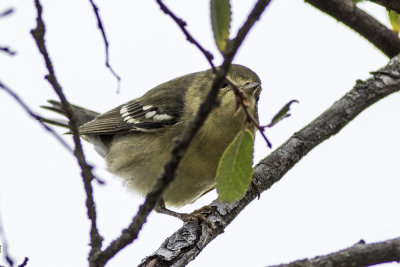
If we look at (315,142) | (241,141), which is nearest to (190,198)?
(315,142)

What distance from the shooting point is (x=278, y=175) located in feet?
13.9

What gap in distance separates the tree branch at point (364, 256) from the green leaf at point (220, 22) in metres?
1.06

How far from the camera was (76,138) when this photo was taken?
86.6 inches

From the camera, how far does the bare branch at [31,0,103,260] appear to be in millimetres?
2133

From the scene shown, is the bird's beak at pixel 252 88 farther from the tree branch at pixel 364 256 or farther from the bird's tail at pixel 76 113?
the bird's tail at pixel 76 113

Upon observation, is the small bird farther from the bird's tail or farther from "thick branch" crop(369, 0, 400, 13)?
"thick branch" crop(369, 0, 400, 13)

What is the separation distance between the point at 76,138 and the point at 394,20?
3.13 metres

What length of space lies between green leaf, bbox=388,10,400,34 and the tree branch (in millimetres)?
2437

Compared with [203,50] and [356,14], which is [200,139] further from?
[203,50]

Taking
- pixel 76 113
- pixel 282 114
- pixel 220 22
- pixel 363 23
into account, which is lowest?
pixel 282 114

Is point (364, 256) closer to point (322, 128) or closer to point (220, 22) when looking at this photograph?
point (220, 22)

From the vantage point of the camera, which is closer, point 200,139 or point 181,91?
point 200,139

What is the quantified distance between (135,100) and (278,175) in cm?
258

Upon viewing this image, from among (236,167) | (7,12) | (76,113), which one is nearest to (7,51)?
(7,12)
